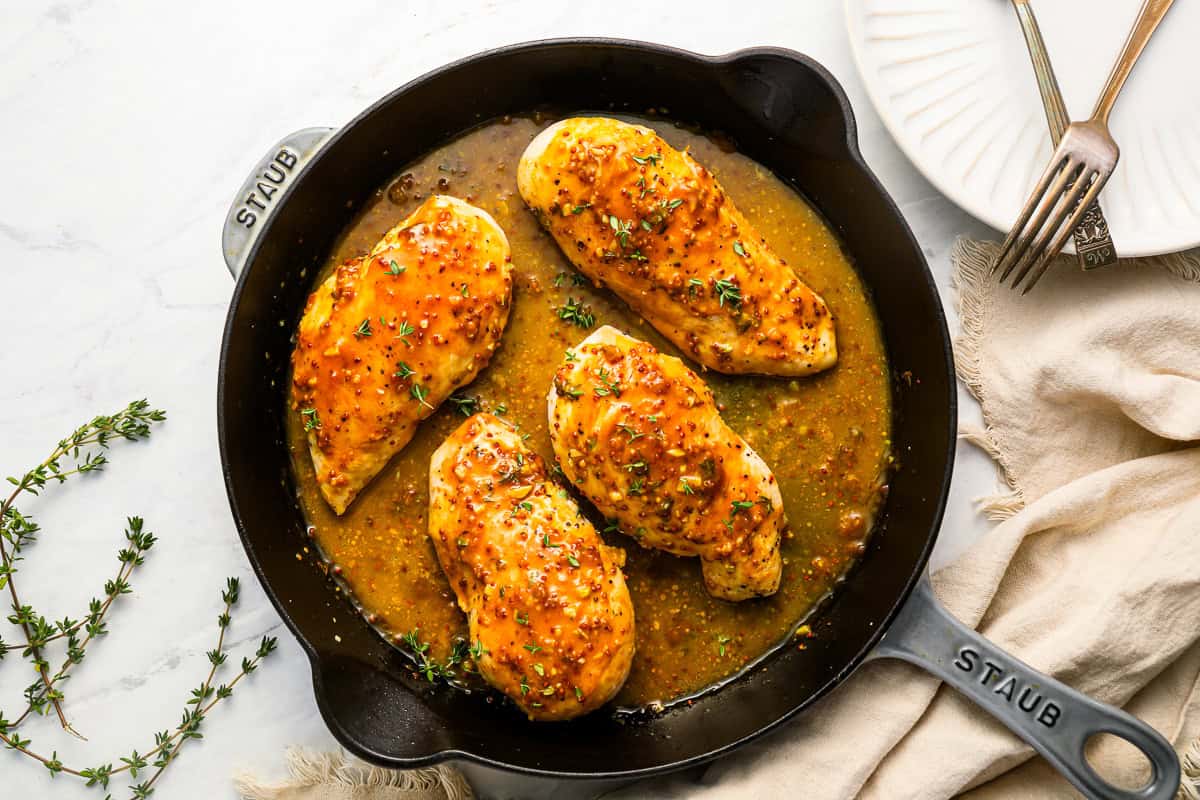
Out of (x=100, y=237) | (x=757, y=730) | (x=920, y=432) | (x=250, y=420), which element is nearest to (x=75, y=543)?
(x=250, y=420)

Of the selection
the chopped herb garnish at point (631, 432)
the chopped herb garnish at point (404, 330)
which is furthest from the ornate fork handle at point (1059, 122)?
the chopped herb garnish at point (404, 330)

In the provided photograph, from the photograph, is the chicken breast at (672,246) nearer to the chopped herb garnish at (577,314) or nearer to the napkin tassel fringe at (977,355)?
the chopped herb garnish at (577,314)

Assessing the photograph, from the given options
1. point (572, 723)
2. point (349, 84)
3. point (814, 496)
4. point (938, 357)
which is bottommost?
point (572, 723)

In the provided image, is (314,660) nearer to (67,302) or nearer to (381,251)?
(381,251)

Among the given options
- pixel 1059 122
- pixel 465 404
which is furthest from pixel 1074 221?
pixel 465 404

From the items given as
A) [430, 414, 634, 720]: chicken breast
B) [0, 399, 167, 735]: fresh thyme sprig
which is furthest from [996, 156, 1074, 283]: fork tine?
[0, 399, 167, 735]: fresh thyme sprig

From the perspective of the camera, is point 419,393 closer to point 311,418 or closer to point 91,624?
point 311,418

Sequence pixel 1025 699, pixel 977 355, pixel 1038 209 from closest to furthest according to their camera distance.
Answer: pixel 1025 699
pixel 1038 209
pixel 977 355
